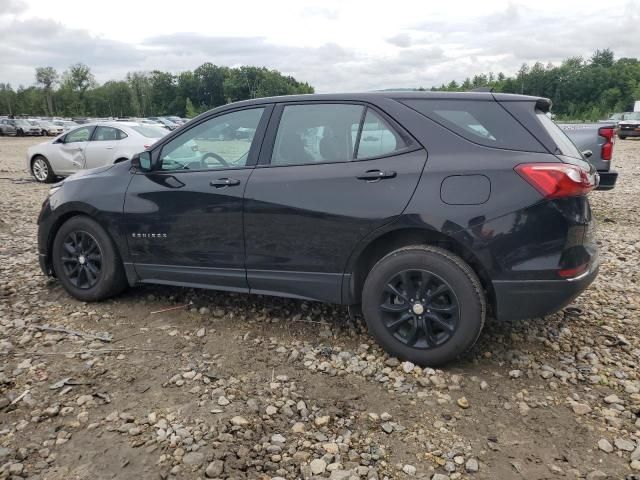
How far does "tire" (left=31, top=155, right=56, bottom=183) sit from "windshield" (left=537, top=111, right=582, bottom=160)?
12375 millimetres

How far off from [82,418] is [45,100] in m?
97.4

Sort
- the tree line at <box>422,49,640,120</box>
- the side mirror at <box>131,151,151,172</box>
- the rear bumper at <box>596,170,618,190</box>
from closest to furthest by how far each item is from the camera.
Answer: the side mirror at <box>131,151,151,172</box> < the rear bumper at <box>596,170,618,190</box> < the tree line at <box>422,49,640,120</box>

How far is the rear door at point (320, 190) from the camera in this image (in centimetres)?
341

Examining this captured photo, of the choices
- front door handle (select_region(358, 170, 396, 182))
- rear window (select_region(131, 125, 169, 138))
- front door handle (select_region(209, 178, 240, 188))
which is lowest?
front door handle (select_region(209, 178, 240, 188))

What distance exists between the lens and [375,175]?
3.42m

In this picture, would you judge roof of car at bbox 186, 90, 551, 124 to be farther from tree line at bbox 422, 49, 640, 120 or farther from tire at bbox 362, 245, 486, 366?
tree line at bbox 422, 49, 640, 120

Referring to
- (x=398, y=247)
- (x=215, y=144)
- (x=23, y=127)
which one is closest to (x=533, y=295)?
(x=398, y=247)

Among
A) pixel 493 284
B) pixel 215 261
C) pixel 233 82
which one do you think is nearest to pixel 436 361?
pixel 493 284

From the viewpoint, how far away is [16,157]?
2161 cm

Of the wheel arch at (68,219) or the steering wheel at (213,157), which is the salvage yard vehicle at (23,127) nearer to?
the wheel arch at (68,219)

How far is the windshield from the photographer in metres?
3.25

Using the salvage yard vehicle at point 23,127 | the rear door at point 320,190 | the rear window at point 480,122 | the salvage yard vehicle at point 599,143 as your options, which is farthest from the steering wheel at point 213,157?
the salvage yard vehicle at point 23,127

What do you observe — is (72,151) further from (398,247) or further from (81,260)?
(398,247)

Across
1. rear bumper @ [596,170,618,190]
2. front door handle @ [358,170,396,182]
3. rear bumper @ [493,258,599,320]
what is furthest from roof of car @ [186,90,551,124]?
rear bumper @ [596,170,618,190]
